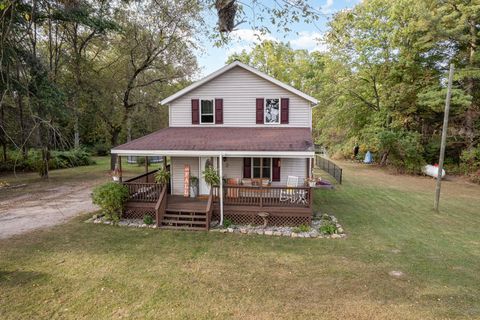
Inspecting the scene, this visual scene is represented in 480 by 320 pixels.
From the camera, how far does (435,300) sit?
5.48 m

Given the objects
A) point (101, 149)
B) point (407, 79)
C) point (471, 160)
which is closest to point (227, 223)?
point (471, 160)

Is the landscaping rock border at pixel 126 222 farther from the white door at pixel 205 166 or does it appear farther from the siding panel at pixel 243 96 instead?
the siding panel at pixel 243 96

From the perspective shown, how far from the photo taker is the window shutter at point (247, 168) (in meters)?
12.0

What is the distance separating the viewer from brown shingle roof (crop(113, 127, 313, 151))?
9.96m

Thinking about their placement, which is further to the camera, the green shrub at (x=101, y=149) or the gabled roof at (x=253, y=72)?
the green shrub at (x=101, y=149)

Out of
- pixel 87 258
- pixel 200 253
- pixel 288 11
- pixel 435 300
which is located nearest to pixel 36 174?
pixel 87 258

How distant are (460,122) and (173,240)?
2467 cm

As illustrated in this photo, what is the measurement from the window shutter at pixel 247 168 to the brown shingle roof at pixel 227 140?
1179mm

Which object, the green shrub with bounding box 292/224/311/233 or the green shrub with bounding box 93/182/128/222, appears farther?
the green shrub with bounding box 93/182/128/222

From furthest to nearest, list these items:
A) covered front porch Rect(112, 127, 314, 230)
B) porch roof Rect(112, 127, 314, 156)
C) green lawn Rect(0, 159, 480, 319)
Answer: covered front porch Rect(112, 127, 314, 230) < porch roof Rect(112, 127, 314, 156) < green lawn Rect(0, 159, 480, 319)

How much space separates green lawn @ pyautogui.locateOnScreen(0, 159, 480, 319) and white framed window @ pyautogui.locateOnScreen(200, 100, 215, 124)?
602 cm

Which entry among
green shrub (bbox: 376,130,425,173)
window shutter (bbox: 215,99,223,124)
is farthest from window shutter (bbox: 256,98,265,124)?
green shrub (bbox: 376,130,425,173)

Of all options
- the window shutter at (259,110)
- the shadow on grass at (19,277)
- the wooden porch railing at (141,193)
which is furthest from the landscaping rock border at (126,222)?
the window shutter at (259,110)

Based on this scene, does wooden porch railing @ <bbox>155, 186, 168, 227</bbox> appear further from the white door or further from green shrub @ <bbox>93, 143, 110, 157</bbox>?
green shrub @ <bbox>93, 143, 110, 157</bbox>
